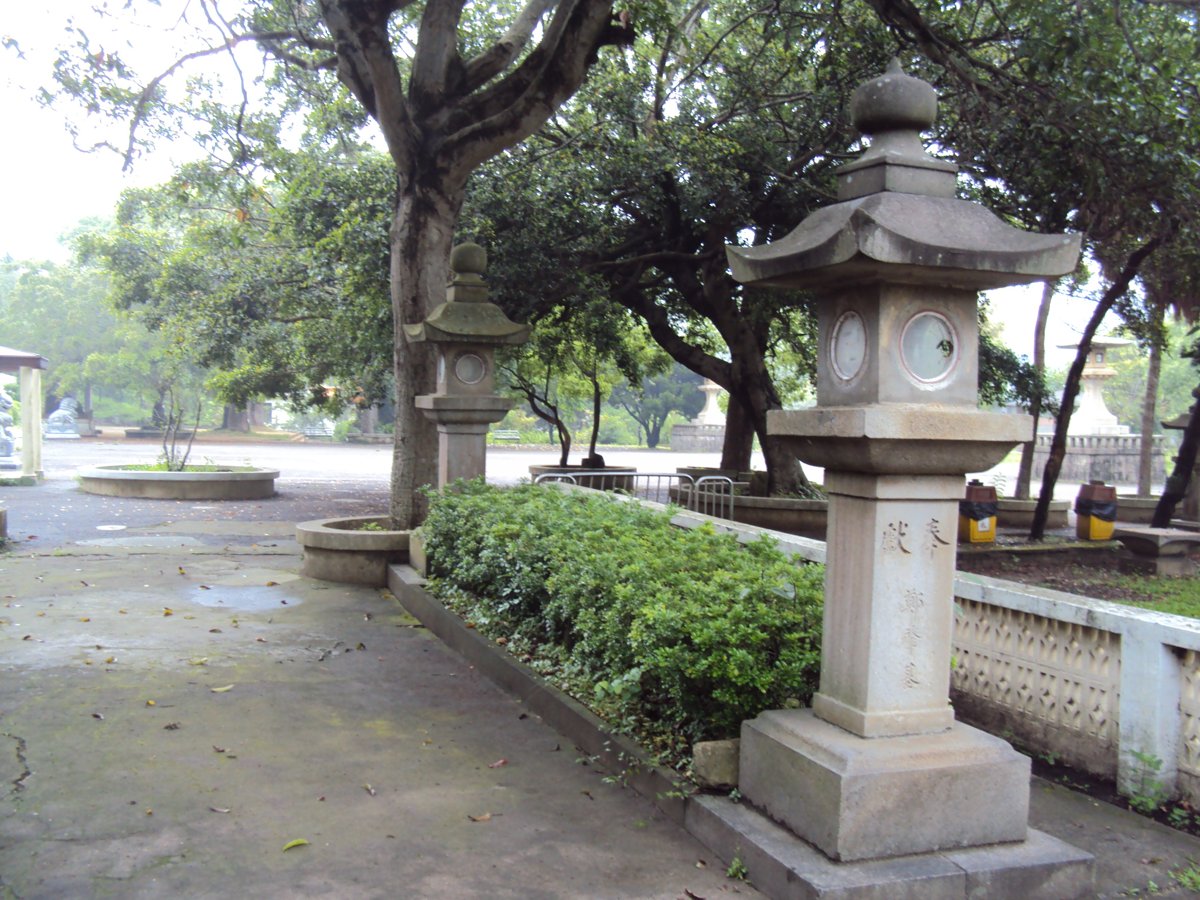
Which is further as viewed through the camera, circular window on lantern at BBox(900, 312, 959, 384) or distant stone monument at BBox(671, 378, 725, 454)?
distant stone monument at BBox(671, 378, 725, 454)

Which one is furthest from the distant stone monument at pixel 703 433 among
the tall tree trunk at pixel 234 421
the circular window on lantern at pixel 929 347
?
the circular window on lantern at pixel 929 347

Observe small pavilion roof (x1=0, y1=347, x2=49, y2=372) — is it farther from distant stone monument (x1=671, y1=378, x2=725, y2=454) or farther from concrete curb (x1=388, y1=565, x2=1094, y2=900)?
distant stone monument (x1=671, y1=378, x2=725, y2=454)

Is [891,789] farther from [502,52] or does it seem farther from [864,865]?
[502,52]

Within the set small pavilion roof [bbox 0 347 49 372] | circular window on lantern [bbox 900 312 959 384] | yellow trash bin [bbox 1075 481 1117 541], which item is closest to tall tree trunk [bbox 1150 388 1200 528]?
yellow trash bin [bbox 1075 481 1117 541]

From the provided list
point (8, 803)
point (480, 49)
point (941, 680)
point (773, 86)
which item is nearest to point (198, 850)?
point (8, 803)

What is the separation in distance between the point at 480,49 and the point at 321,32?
2.81 m

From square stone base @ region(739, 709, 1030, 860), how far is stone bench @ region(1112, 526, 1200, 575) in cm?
955

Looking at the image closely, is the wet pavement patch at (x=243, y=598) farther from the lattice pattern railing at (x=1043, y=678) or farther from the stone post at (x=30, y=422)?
the stone post at (x=30, y=422)

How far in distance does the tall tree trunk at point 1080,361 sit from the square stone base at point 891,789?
340 inches

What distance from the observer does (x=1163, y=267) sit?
1301 centimetres

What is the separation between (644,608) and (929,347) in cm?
170

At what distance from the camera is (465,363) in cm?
957

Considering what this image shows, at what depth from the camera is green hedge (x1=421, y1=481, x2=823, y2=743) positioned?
4.27 m

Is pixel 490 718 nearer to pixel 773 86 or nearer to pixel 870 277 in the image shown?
pixel 870 277
